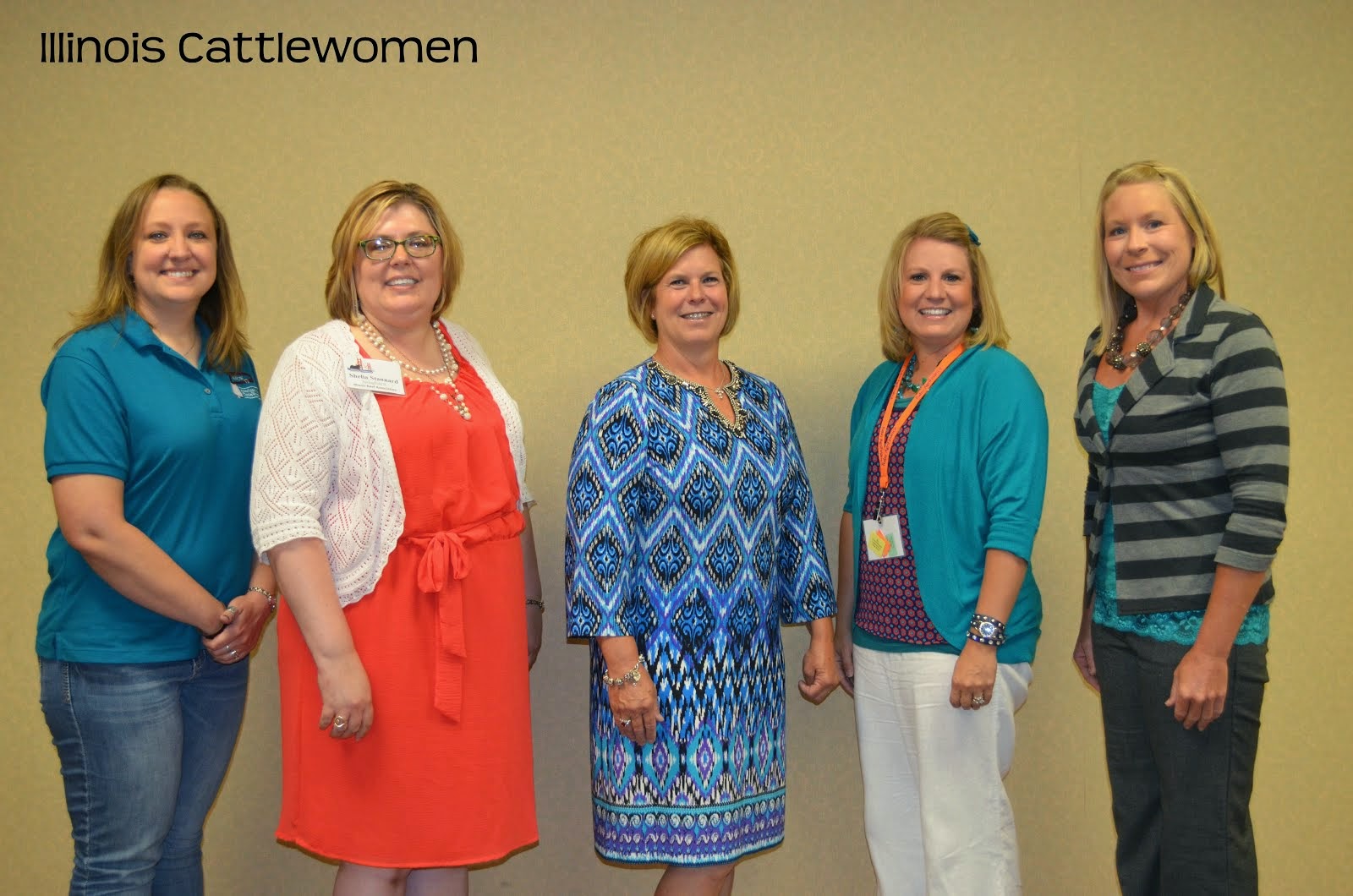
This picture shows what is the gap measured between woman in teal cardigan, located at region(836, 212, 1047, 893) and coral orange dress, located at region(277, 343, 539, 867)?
873mm

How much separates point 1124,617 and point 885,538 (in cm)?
51

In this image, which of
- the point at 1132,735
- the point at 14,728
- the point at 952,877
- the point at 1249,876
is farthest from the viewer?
the point at 14,728

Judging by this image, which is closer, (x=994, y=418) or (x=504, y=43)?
(x=994, y=418)

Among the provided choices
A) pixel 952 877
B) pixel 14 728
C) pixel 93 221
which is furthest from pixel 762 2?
pixel 14 728

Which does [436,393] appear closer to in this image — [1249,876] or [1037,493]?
[1037,493]

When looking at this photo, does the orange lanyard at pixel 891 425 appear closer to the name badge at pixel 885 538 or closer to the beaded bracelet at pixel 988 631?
the name badge at pixel 885 538

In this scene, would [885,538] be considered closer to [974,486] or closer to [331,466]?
[974,486]

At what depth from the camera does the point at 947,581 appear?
2.27 meters

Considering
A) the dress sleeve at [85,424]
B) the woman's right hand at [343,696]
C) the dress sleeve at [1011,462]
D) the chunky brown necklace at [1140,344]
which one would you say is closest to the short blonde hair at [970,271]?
the dress sleeve at [1011,462]

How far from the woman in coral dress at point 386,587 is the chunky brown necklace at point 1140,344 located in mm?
1309

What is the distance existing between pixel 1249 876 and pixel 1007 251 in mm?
1804

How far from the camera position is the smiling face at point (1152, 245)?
214cm

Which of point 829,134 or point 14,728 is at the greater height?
point 829,134

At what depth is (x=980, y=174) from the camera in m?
3.12
